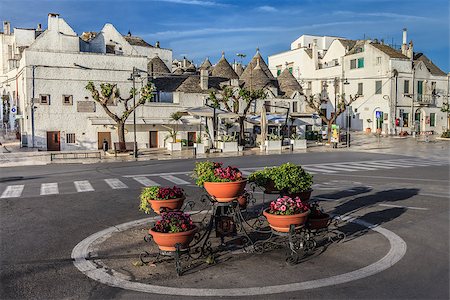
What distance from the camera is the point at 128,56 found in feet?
132

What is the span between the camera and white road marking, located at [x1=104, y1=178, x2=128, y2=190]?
1695 cm

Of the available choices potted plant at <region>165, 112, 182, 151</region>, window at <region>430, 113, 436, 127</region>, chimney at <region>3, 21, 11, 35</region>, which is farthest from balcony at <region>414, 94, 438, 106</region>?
chimney at <region>3, 21, 11, 35</region>

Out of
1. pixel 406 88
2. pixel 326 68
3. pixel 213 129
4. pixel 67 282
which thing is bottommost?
pixel 67 282

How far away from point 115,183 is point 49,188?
8.75 ft

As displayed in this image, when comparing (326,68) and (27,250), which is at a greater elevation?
(326,68)

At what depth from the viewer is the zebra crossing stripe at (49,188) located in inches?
623

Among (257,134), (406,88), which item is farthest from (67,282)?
(406,88)

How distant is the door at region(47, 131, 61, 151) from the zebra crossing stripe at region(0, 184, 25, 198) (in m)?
20.4

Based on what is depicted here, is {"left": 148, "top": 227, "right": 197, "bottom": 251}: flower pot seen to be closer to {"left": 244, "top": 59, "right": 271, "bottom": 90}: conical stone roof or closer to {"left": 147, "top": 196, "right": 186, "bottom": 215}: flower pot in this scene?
{"left": 147, "top": 196, "right": 186, "bottom": 215}: flower pot

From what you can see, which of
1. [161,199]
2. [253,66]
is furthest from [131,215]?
[253,66]

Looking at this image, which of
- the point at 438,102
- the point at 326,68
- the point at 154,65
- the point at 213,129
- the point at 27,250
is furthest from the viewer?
the point at 326,68

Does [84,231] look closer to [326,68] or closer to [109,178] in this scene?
[109,178]

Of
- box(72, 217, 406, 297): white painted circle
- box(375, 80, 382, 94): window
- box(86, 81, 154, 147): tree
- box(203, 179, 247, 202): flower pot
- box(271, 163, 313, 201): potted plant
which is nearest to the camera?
box(72, 217, 406, 297): white painted circle

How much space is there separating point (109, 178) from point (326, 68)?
5541cm
